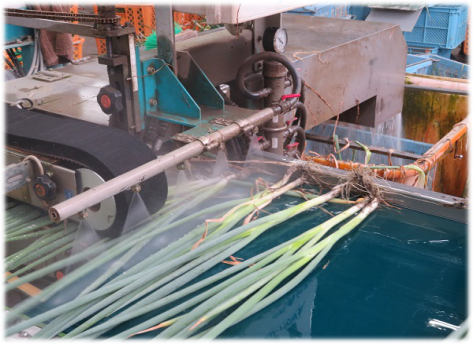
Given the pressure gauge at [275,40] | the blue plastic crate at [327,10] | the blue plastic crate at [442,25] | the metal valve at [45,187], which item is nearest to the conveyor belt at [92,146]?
the metal valve at [45,187]

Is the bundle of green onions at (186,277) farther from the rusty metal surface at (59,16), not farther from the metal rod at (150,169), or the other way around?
the rusty metal surface at (59,16)

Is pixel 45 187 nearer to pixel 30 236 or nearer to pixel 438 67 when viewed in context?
pixel 30 236

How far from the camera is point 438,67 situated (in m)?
5.29

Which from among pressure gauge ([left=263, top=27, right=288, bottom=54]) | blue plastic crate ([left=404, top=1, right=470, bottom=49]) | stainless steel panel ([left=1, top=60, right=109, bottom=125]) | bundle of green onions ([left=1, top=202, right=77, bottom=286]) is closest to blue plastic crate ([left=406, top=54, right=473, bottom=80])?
blue plastic crate ([left=404, top=1, right=470, bottom=49])

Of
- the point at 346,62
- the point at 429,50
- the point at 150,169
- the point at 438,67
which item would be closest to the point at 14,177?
the point at 150,169

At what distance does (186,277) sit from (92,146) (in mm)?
614

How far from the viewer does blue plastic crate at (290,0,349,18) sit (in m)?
5.98

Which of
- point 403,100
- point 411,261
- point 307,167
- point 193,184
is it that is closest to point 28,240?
point 193,184

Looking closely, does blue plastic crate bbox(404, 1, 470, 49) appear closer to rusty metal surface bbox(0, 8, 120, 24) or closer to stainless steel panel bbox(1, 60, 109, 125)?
stainless steel panel bbox(1, 60, 109, 125)

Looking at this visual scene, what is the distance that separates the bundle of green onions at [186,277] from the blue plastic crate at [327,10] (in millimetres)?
4424

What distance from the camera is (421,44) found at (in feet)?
→ 21.8

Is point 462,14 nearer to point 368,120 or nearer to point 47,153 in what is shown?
point 368,120

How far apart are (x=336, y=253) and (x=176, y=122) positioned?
927mm

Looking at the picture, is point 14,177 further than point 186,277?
Yes
